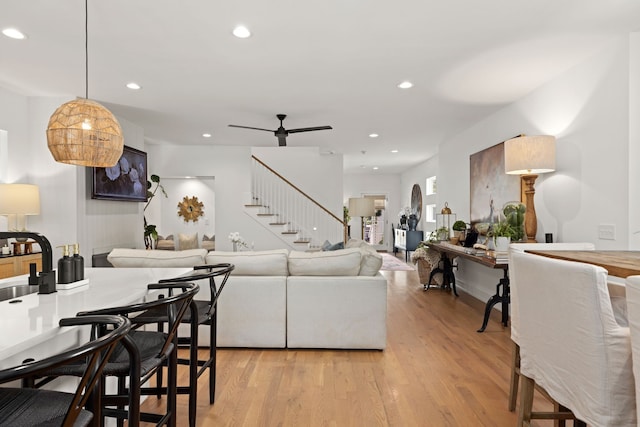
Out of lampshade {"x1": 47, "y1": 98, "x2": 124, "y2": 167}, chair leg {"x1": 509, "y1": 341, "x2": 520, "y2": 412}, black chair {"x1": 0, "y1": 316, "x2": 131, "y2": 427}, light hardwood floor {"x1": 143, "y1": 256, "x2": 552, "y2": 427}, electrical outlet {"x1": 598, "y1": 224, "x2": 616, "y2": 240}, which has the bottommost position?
light hardwood floor {"x1": 143, "y1": 256, "x2": 552, "y2": 427}

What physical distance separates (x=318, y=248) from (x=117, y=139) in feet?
17.2

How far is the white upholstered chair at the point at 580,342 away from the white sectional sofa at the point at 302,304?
1768 millimetres

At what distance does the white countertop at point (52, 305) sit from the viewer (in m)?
1.10

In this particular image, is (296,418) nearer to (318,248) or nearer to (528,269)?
(528,269)

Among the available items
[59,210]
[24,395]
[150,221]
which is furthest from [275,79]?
[150,221]

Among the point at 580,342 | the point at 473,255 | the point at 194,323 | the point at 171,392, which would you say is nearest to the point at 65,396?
the point at 171,392

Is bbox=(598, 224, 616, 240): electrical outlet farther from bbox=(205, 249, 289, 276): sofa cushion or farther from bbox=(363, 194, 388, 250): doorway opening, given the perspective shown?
bbox=(363, 194, 388, 250): doorway opening

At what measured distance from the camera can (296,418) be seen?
7.44 ft

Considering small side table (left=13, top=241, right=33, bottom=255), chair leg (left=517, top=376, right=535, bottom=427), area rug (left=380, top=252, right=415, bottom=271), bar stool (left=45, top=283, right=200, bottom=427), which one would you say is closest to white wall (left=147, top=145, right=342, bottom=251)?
area rug (left=380, top=252, right=415, bottom=271)

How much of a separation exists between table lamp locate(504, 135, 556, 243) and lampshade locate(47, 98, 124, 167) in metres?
3.50

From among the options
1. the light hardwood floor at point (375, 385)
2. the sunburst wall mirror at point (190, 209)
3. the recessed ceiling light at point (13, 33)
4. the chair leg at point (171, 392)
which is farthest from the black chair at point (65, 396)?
the sunburst wall mirror at point (190, 209)

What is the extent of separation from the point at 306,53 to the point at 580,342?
2.95 meters

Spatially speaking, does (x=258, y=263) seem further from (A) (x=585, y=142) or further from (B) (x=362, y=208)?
(B) (x=362, y=208)

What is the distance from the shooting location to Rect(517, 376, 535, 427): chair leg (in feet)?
5.99
